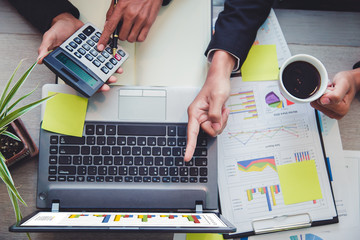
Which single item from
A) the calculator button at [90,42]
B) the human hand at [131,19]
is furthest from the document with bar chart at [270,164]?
the calculator button at [90,42]

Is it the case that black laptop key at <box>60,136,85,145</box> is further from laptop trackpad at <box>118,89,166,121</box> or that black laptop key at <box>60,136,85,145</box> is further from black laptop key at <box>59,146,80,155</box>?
laptop trackpad at <box>118,89,166,121</box>

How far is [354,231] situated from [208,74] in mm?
582

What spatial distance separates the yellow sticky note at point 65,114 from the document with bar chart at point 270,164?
0.37m

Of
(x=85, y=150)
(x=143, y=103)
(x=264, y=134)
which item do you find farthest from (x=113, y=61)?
(x=264, y=134)

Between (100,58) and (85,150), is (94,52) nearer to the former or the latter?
(100,58)

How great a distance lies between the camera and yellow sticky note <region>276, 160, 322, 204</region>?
30.2 inches

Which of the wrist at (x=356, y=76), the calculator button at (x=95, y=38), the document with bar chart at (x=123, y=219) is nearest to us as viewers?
the document with bar chart at (x=123, y=219)

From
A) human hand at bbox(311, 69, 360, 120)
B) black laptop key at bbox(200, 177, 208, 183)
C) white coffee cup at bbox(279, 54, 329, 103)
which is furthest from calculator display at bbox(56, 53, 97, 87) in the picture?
human hand at bbox(311, 69, 360, 120)

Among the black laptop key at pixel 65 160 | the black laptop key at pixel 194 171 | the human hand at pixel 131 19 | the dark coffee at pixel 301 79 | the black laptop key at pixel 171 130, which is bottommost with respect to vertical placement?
the black laptop key at pixel 194 171

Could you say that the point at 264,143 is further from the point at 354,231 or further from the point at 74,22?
the point at 74,22

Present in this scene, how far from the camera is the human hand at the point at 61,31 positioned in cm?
67

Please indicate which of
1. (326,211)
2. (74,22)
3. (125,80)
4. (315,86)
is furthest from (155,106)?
(326,211)

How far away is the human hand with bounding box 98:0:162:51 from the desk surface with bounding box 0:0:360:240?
0.22m

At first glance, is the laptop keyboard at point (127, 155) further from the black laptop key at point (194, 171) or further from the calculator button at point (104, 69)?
the calculator button at point (104, 69)
